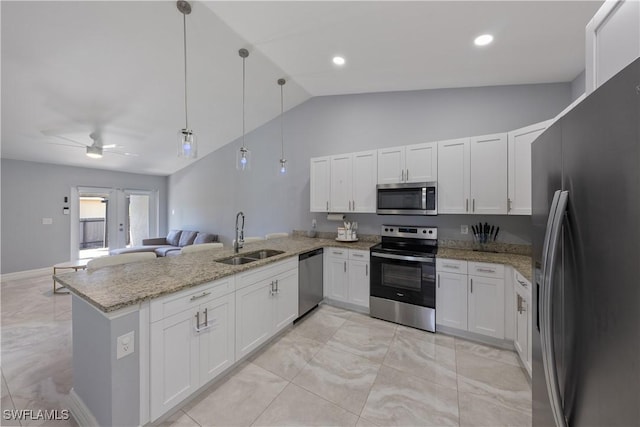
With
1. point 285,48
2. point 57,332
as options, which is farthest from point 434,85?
point 57,332

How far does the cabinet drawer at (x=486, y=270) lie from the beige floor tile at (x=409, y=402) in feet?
3.94

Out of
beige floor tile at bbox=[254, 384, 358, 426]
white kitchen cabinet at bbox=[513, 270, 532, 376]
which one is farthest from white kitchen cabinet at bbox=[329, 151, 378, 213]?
beige floor tile at bbox=[254, 384, 358, 426]

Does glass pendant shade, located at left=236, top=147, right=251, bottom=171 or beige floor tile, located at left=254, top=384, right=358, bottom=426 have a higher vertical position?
glass pendant shade, located at left=236, top=147, right=251, bottom=171

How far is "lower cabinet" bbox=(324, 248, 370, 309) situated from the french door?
20.9 feet

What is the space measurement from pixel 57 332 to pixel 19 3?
10.9 ft

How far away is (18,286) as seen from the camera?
4445 millimetres

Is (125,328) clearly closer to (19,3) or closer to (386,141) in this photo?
(19,3)

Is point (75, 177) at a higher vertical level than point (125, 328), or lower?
higher

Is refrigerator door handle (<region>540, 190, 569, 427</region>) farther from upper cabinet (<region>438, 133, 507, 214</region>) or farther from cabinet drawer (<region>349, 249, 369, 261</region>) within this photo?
cabinet drawer (<region>349, 249, 369, 261</region>)

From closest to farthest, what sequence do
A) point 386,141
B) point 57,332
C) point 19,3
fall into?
point 19,3 → point 57,332 → point 386,141

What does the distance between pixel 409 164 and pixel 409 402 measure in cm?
254

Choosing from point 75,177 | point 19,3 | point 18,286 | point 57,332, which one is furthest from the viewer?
point 75,177

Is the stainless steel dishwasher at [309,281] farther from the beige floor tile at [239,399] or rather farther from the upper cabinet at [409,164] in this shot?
the upper cabinet at [409,164]

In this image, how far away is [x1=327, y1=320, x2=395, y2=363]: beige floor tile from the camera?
2.45 meters
